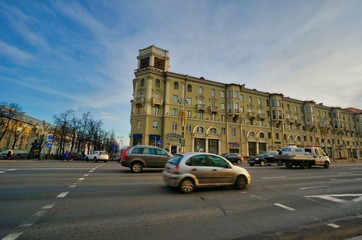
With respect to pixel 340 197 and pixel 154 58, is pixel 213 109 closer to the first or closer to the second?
pixel 154 58

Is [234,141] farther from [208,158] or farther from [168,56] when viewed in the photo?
[208,158]

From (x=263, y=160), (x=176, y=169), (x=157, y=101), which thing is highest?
(x=157, y=101)

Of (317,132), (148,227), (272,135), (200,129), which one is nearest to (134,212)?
(148,227)

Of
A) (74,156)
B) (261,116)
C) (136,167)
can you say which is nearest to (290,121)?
(261,116)

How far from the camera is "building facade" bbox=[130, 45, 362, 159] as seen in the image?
39750 millimetres

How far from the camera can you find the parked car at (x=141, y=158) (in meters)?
13.0

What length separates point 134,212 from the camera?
191 inches

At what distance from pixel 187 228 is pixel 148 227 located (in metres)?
0.84

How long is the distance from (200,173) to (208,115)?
38.3m

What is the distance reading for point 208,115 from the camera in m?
44.8

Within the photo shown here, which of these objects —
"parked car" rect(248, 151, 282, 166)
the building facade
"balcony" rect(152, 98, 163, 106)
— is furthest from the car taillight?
"balcony" rect(152, 98, 163, 106)

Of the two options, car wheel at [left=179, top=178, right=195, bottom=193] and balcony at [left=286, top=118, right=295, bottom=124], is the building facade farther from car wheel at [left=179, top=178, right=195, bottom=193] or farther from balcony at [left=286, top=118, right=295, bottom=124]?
car wheel at [left=179, top=178, right=195, bottom=193]

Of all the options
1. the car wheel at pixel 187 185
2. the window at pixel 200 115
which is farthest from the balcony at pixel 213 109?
the car wheel at pixel 187 185

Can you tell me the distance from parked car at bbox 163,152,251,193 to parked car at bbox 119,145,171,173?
19.4 ft
